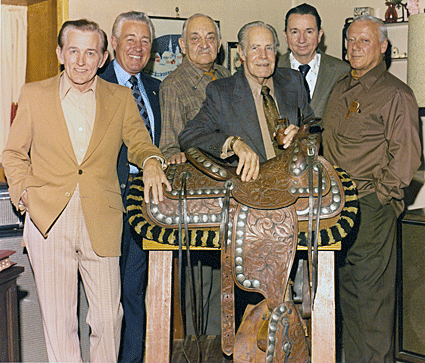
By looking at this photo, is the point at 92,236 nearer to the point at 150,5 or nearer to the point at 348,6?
the point at 150,5

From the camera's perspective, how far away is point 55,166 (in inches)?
81.0

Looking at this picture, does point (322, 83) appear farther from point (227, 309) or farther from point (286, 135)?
point (227, 309)

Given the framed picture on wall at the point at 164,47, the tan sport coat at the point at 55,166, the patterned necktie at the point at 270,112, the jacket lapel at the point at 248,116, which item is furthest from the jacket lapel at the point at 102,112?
the framed picture on wall at the point at 164,47

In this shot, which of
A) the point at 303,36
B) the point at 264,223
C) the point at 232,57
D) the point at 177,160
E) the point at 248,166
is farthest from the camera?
the point at 232,57

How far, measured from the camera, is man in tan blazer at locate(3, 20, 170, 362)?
205cm

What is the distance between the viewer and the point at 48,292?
207 centimetres

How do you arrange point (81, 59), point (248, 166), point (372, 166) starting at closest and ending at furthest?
point (248, 166), point (81, 59), point (372, 166)

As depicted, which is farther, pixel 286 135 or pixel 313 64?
pixel 313 64

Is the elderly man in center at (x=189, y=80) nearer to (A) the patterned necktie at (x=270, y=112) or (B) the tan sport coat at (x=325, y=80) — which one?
(A) the patterned necktie at (x=270, y=112)

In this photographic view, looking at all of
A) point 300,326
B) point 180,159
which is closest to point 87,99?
point 180,159

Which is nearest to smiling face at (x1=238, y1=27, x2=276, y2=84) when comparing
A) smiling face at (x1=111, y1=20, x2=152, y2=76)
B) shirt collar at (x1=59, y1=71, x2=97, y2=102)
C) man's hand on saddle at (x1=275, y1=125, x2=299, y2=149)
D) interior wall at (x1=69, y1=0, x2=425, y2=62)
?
man's hand on saddle at (x1=275, y1=125, x2=299, y2=149)

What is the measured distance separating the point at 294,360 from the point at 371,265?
99cm

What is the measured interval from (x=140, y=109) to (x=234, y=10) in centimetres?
193

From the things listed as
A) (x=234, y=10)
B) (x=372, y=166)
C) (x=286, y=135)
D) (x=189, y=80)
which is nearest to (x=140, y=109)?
(x=189, y=80)
